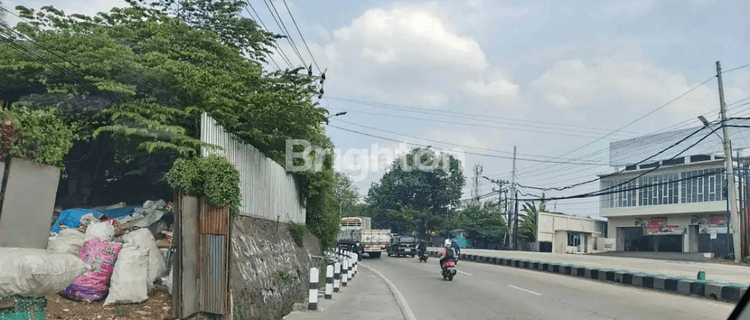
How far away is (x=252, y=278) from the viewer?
38.1 ft

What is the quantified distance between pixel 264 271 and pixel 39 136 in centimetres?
463

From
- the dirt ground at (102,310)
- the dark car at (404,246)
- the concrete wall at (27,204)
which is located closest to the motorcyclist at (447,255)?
the dirt ground at (102,310)

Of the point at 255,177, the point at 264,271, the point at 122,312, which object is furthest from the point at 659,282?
the point at 122,312

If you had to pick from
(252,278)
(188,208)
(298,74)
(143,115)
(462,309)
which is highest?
(298,74)

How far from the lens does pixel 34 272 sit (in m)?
6.62

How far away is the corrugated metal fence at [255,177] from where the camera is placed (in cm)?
1172

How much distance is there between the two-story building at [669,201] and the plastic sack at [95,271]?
45.7 meters

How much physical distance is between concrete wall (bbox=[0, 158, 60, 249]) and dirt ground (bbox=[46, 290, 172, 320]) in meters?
0.94

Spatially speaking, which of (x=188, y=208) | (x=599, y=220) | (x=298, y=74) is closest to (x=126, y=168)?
(x=298, y=74)

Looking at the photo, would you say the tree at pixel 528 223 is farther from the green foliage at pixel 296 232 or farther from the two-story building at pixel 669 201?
the green foliage at pixel 296 232

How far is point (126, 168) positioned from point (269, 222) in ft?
12.0

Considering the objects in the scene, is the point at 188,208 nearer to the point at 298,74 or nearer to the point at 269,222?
the point at 269,222

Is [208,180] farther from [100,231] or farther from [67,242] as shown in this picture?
[67,242]

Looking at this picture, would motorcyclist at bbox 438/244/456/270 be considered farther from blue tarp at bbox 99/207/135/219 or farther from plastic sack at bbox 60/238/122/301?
plastic sack at bbox 60/238/122/301
